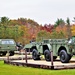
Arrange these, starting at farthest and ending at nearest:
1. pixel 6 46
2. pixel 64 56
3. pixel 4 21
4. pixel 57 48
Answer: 1. pixel 4 21
2. pixel 6 46
3. pixel 57 48
4. pixel 64 56

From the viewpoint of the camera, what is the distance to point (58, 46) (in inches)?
695

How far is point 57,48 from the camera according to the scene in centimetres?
1773

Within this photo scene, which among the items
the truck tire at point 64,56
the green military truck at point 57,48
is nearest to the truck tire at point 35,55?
the green military truck at point 57,48

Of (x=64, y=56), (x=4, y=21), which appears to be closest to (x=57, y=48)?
(x=64, y=56)

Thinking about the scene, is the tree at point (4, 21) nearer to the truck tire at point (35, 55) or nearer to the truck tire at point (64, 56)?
the truck tire at point (35, 55)

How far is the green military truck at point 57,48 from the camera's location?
1672cm

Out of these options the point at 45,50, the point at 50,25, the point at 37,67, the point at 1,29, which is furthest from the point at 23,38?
the point at 37,67

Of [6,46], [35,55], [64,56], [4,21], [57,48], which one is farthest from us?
[4,21]

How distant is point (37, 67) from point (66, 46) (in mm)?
2369

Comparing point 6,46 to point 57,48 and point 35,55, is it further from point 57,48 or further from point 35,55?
point 57,48

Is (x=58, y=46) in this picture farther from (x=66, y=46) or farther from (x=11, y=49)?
(x=11, y=49)

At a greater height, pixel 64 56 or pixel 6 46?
pixel 6 46

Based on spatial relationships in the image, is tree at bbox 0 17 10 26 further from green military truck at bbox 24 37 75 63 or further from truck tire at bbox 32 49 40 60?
green military truck at bbox 24 37 75 63

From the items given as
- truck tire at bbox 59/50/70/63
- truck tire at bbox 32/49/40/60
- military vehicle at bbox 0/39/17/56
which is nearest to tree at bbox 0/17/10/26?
military vehicle at bbox 0/39/17/56
